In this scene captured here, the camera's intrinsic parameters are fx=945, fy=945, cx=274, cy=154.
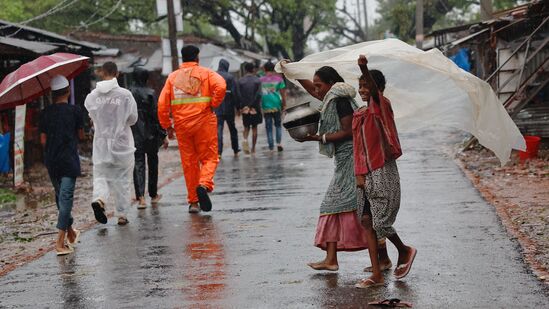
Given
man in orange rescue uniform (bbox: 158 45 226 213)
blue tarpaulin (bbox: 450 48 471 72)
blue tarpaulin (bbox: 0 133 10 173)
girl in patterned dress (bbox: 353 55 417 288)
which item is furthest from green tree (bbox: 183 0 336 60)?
girl in patterned dress (bbox: 353 55 417 288)

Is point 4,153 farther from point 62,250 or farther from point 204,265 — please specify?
point 204,265

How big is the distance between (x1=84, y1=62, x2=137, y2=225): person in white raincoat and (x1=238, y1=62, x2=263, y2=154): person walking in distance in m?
8.87

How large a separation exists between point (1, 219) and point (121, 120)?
10.4 feet

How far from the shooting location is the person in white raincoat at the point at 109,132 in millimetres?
10625

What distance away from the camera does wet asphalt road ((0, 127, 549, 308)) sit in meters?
7.00

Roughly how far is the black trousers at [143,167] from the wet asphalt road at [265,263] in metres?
0.30

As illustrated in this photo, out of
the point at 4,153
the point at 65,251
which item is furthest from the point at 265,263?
the point at 4,153

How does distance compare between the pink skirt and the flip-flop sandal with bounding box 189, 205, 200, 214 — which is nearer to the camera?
the pink skirt

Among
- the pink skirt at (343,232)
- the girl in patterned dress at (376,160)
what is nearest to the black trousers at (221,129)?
the pink skirt at (343,232)

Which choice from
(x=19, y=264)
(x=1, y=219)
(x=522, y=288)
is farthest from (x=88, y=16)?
(x=522, y=288)

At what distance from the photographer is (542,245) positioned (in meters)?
8.67

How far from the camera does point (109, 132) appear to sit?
35.1ft

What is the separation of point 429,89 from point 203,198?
3.89 meters

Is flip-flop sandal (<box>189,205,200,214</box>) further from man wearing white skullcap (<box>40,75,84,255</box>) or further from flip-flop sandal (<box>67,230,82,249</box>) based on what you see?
man wearing white skullcap (<box>40,75,84,255</box>)
